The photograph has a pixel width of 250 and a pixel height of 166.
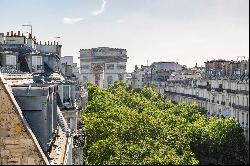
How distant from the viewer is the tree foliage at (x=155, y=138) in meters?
29.9

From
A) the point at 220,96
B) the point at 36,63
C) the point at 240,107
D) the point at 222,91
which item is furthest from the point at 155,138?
the point at 220,96

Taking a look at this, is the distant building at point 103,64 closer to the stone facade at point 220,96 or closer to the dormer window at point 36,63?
the stone facade at point 220,96

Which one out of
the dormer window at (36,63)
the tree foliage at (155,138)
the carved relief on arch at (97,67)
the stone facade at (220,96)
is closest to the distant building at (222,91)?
the stone facade at (220,96)

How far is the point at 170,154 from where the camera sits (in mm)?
30422

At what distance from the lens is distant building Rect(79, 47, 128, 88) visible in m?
180

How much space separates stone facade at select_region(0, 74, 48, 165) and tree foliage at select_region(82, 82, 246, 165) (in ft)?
39.6

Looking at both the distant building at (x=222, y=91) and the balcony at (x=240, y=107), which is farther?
the distant building at (x=222, y=91)

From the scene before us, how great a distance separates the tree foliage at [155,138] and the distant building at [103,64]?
10347cm

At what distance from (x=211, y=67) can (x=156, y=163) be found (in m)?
68.9

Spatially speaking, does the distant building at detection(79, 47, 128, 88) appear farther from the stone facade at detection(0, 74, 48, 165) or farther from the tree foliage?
the stone facade at detection(0, 74, 48, 165)

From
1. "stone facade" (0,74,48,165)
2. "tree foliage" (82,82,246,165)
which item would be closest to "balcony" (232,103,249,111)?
"tree foliage" (82,82,246,165)

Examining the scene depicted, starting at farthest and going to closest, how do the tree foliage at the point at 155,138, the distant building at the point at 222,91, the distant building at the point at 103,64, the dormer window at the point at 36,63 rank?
1. the distant building at the point at 103,64
2. the distant building at the point at 222,91
3. the dormer window at the point at 36,63
4. the tree foliage at the point at 155,138

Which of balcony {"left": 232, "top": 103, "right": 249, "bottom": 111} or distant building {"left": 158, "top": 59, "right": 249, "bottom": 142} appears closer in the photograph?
balcony {"left": 232, "top": 103, "right": 249, "bottom": 111}

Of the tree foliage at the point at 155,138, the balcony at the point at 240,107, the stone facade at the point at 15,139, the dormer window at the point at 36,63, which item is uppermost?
the dormer window at the point at 36,63
